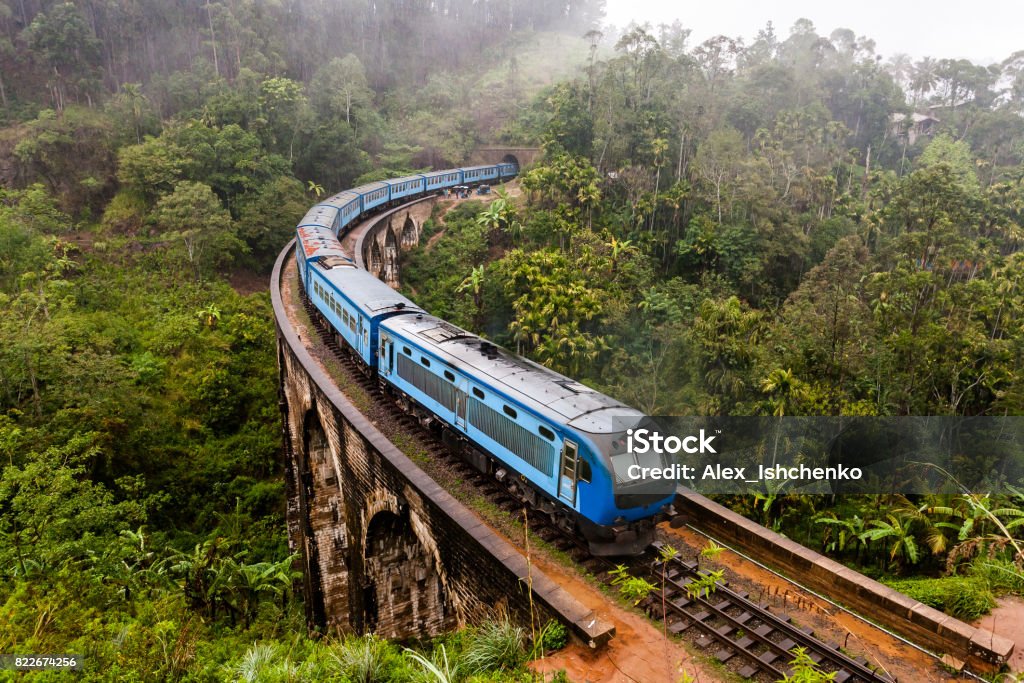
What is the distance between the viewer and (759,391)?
733 inches

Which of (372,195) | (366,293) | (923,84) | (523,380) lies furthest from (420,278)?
(923,84)

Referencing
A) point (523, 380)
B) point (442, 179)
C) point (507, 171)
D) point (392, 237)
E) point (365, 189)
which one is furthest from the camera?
point (507, 171)

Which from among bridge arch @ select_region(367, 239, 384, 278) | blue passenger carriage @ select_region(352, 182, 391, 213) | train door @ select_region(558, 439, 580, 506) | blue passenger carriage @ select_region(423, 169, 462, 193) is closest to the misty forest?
train door @ select_region(558, 439, 580, 506)

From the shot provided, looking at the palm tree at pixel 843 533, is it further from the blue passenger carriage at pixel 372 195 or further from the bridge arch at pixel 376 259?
the blue passenger carriage at pixel 372 195

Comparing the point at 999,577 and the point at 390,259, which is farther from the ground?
the point at 999,577

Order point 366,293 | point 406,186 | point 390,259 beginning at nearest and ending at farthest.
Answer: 1. point 366,293
2. point 390,259
3. point 406,186

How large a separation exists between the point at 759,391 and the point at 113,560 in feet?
54.7

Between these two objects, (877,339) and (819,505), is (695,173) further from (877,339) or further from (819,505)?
(819,505)

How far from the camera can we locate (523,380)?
35.7 feet

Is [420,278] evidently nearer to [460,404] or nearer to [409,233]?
[409,233]

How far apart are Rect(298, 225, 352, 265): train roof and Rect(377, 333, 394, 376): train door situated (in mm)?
6391

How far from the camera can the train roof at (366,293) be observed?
15516 millimetres

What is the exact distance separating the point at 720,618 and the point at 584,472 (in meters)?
2.65

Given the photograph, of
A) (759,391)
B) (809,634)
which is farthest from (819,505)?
(809,634)
